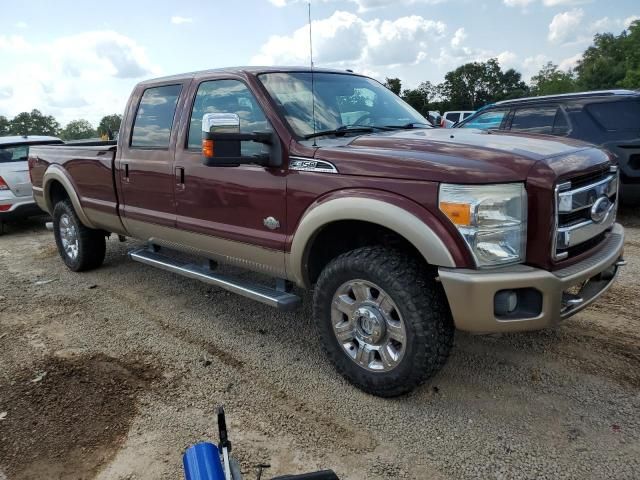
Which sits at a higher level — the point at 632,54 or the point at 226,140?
the point at 632,54

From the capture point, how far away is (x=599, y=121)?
23.0 ft

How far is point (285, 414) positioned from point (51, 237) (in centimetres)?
682

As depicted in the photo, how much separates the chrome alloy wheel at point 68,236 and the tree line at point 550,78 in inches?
1901

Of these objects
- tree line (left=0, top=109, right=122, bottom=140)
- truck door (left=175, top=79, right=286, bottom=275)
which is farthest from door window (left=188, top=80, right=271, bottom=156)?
tree line (left=0, top=109, right=122, bottom=140)

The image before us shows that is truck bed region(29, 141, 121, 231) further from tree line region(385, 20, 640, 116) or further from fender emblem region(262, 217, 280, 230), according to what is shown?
tree line region(385, 20, 640, 116)

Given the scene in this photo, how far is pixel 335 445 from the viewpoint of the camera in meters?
2.69

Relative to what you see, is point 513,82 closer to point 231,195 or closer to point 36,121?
point 36,121

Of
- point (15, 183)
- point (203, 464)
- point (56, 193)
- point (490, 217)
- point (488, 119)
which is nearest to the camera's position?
point (203, 464)

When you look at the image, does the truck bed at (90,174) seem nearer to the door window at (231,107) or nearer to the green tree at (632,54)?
the door window at (231,107)

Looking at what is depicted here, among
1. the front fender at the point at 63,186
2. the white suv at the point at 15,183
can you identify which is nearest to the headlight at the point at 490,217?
the front fender at the point at 63,186

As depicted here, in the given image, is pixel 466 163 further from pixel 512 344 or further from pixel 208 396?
pixel 208 396

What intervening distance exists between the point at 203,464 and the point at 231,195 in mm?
2181

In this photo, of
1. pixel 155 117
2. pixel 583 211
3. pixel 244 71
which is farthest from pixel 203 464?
pixel 155 117

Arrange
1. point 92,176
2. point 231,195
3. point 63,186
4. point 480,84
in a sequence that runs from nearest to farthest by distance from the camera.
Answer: point 231,195
point 92,176
point 63,186
point 480,84
